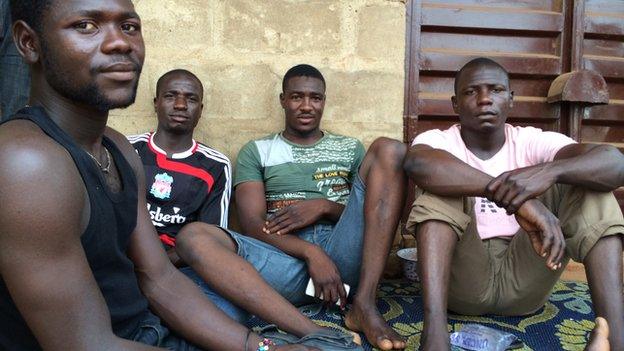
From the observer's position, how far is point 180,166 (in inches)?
109

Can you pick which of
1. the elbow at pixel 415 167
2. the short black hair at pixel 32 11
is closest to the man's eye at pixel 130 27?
the short black hair at pixel 32 11

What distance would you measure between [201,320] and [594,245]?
59.4 inches

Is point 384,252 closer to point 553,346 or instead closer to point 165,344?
point 553,346

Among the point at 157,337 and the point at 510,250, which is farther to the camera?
the point at 510,250

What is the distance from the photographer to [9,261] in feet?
3.30

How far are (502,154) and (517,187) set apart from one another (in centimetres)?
57

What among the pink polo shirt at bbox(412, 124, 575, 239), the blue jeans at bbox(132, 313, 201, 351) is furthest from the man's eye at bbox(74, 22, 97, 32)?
the pink polo shirt at bbox(412, 124, 575, 239)

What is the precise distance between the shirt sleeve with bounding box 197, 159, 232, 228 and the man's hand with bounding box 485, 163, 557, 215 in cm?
140

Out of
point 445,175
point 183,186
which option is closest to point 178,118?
point 183,186

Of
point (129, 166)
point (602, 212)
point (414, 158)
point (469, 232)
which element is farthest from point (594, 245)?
point (129, 166)

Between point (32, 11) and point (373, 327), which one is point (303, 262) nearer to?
point (373, 327)

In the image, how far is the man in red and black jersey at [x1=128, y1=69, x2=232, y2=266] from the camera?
268cm

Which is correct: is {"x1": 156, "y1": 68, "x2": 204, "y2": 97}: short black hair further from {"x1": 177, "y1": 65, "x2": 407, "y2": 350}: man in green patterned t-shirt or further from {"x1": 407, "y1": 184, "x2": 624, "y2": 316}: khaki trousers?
{"x1": 407, "y1": 184, "x2": 624, "y2": 316}: khaki trousers

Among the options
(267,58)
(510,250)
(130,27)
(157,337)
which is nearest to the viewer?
(130,27)
